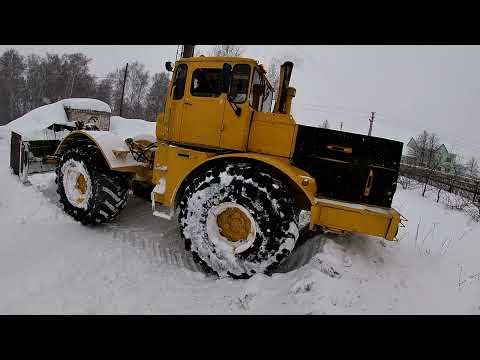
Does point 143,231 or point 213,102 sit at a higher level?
point 213,102

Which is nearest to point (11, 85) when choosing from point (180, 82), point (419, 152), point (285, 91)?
point (180, 82)

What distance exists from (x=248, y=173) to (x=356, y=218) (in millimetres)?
1353

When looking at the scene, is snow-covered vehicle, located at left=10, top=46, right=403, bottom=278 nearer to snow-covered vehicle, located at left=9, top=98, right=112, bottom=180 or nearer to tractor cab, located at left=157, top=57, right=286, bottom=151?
tractor cab, located at left=157, top=57, right=286, bottom=151

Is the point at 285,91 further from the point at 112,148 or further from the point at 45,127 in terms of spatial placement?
the point at 45,127

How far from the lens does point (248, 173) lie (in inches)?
144

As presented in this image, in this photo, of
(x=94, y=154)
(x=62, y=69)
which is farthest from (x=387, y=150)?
(x=62, y=69)

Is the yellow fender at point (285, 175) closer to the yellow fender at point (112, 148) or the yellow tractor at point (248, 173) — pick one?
the yellow tractor at point (248, 173)

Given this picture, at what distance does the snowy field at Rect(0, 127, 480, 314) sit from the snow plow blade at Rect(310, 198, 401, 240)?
405 millimetres

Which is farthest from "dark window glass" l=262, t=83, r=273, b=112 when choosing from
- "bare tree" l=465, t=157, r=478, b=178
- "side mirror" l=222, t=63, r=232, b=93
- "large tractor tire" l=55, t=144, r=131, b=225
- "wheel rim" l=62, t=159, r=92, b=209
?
"bare tree" l=465, t=157, r=478, b=178

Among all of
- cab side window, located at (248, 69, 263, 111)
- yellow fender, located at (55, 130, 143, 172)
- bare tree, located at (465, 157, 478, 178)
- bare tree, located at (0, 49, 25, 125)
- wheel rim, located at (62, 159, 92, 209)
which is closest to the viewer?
cab side window, located at (248, 69, 263, 111)

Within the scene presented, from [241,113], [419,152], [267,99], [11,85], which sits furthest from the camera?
[11,85]

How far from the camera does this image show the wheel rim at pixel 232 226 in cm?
371

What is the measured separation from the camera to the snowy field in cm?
300
